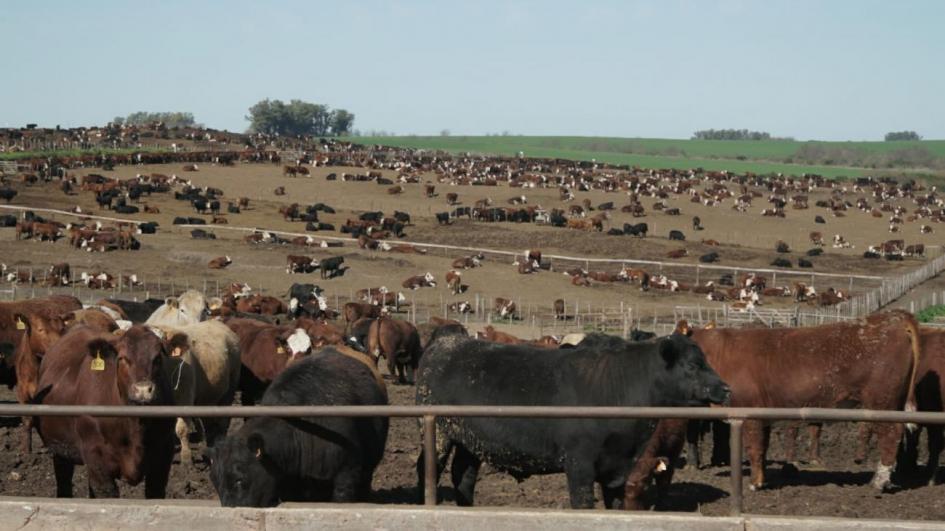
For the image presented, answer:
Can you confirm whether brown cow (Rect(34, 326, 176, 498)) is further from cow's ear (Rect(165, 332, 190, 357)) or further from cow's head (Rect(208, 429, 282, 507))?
cow's head (Rect(208, 429, 282, 507))

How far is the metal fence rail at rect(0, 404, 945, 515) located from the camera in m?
7.15

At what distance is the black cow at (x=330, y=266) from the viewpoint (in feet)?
159

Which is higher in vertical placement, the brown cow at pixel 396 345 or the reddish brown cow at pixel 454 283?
the brown cow at pixel 396 345

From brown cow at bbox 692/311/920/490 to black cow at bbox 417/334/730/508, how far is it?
4.08 m

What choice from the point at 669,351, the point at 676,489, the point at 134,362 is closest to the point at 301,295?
the point at 676,489

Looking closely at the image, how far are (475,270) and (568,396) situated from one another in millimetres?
41342

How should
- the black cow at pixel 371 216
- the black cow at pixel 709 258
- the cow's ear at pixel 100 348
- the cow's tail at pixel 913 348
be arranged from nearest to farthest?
the cow's ear at pixel 100 348 < the cow's tail at pixel 913 348 < the black cow at pixel 709 258 < the black cow at pixel 371 216

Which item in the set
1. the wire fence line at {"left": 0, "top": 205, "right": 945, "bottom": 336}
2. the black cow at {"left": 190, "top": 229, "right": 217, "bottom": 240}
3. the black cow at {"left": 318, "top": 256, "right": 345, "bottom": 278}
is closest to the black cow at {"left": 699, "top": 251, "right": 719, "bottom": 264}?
the wire fence line at {"left": 0, "top": 205, "right": 945, "bottom": 336}

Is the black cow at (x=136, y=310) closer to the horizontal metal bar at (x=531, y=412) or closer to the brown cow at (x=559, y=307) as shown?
the horizontal metal bar at (x=531, y=412)

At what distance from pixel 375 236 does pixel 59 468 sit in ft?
166

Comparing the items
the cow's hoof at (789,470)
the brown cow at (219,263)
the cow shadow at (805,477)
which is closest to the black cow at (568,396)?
the cow shadow at (805,477)

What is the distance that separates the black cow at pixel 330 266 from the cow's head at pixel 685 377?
128 ft

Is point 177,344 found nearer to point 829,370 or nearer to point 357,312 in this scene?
point 829,370

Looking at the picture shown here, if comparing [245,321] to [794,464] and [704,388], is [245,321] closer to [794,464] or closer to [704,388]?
[794,464]
